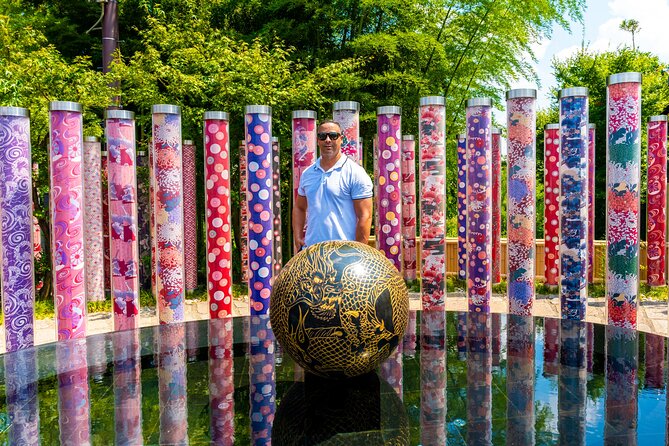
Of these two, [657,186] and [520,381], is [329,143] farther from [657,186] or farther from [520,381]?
[657,186]

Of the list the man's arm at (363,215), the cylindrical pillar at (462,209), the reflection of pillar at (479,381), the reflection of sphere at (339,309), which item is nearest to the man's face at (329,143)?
the man's arm at (363,215)

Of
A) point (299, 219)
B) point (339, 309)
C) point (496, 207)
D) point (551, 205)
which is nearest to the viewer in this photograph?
point (339, 309)

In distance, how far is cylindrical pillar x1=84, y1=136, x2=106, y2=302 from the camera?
416 inches

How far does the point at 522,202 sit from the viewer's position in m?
7.30

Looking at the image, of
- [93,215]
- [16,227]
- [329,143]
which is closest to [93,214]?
[93,215]

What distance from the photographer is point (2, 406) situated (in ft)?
11.9

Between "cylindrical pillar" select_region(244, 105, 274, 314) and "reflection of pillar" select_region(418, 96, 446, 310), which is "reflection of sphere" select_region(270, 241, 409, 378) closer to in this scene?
"cylindrical pillar" select_region(244, 105, 274, 314)

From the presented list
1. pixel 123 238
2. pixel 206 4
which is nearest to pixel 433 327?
pixel 123 238

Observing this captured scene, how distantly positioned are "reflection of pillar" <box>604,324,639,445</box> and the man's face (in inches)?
93.3

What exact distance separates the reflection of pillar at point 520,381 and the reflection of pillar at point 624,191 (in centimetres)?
177

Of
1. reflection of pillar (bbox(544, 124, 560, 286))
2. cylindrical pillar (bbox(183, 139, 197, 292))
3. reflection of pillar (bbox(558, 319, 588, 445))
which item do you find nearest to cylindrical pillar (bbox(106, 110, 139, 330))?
→ cylindrical pillar (bbox(183, 139, 197, 292))

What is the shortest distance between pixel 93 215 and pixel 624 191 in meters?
8.36

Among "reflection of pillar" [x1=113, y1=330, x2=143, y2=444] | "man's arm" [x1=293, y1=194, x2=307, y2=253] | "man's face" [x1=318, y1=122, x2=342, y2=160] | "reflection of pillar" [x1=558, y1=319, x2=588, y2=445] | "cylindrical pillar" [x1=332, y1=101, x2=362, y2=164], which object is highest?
"cylindrical pillar" [x1=332, y1=101, x2=362, y2=164]

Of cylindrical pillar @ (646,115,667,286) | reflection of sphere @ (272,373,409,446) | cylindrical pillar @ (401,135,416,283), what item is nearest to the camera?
reflection of sphere @ (272,373,409,446)
